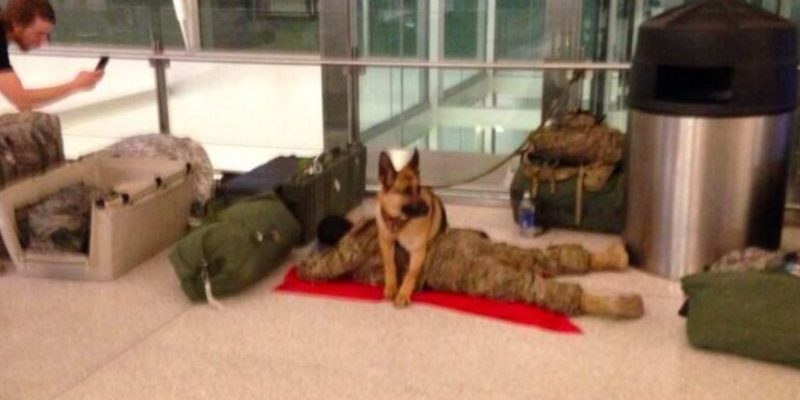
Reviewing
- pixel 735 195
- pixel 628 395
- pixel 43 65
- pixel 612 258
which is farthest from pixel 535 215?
pixel 43 65

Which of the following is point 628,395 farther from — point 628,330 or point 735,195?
point 735,195

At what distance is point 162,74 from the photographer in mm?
4617

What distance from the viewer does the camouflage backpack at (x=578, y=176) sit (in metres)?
3.54

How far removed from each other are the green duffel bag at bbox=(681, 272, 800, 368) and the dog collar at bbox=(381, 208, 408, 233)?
0.94 metres

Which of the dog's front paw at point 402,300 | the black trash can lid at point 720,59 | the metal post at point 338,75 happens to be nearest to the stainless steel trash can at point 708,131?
the black trash can lid at point 720,59

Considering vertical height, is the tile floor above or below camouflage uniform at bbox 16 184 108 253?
below

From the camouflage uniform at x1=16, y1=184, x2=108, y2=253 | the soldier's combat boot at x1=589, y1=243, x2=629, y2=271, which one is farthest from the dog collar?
the camouflage uniform at x1=16, y1=184, x2=108, y2=253

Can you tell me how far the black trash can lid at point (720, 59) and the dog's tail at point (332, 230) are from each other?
1179 millimetres

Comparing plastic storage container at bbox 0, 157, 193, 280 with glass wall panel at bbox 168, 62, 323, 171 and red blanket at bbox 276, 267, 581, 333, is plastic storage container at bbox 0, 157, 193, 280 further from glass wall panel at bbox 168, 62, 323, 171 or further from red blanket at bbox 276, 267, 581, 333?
glass wall panel at bbox 168, 62, 323, 171

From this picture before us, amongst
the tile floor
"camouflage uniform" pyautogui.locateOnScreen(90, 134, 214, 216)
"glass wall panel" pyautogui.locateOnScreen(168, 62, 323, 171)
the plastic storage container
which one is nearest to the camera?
the tile floor

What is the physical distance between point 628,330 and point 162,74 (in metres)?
2.95

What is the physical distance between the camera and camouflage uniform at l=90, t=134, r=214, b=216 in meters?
3.88

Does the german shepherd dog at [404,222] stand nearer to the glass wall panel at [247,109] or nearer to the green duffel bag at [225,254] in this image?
the green duffel bag at [225,254]

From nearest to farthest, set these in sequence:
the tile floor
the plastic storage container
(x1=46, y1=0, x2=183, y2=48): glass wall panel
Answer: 1. the tile floor
2. the plastic storage container
3. (x1=46, y1=0, x2=183, y2=48): glass wall panel
